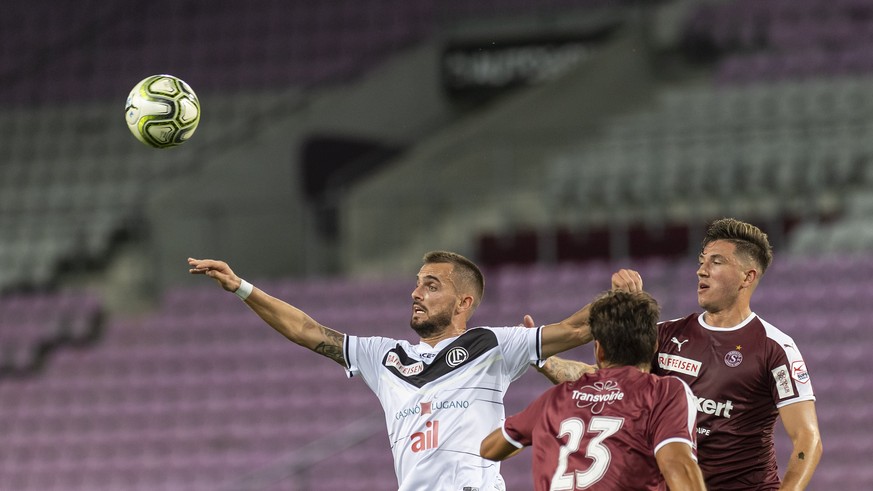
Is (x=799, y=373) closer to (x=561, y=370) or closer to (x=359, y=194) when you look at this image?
(x=561, y=370)

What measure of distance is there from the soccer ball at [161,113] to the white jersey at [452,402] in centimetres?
207

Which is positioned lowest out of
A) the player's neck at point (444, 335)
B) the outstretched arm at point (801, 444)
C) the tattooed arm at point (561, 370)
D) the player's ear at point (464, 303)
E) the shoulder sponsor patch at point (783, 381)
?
the outstretched arm at point (801, 444)

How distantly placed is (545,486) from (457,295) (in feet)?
5.00

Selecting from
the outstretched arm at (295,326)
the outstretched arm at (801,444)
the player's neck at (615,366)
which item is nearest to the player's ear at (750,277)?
the outstretched arm at (801,444)

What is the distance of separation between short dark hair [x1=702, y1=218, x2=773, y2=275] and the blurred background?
6121 mm

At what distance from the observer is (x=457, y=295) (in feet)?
20.5

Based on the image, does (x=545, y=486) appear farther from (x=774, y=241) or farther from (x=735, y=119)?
(x=735, y=119)

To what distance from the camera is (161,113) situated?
24.5ft

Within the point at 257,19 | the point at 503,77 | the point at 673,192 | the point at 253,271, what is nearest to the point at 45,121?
the point at 257,19

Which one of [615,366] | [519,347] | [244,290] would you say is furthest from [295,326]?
[615,366]

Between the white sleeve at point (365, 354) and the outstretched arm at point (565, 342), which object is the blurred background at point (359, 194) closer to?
the white sleeve at point (365, 354)

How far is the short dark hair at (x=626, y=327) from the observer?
4.91 meters

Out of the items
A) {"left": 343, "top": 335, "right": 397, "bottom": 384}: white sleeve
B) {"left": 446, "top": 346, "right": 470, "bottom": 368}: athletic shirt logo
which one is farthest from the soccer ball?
{"left": 446, "top": 346, "right": 470, "bottom": 368}: athletic shirt logo

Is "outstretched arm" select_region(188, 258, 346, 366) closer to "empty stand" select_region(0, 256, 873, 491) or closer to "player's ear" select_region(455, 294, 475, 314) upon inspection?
"player's ear" select_region(455, 294, 475, 314)
